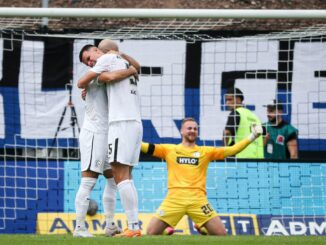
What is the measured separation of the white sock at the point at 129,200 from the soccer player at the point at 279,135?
17.1ft

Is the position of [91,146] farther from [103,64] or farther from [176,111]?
[176,111]

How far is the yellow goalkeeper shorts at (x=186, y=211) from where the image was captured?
46.3 feet

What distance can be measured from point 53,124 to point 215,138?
2430 millimetres

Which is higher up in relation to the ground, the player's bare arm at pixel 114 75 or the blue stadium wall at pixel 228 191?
the player's bare arm at pixel 114 75

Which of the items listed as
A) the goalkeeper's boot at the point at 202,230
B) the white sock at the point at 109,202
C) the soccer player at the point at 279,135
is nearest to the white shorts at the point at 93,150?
the white sock at the point at 109,202

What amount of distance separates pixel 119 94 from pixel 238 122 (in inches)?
193

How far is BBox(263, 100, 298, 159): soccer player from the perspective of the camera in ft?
53.3

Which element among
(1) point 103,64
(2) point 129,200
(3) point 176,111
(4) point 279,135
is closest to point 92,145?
(2) point 129,200

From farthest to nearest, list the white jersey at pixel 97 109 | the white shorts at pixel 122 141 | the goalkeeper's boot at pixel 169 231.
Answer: the goalkeeper's boot at pixel 169 231, the white jersey at pixel 97 109, the white shorts at pixel 122 141

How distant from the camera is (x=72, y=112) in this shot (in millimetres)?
16031

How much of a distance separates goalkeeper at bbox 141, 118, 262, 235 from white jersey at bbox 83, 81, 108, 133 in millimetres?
2369

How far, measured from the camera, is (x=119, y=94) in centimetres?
1145

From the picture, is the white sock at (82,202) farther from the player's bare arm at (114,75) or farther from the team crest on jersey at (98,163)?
the player's bare arm at (114,75)

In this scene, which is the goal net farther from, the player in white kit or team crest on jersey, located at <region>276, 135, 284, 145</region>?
the player in white kit
